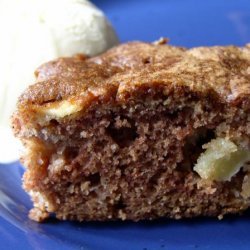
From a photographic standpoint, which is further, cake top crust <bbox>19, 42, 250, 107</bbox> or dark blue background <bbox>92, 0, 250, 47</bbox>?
dark blue background <bbox>92, 0, 250, 47</bbox>

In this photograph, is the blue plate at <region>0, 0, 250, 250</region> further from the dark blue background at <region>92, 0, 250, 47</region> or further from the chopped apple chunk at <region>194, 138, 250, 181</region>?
the dark blue background at <region>92, 0, 250, 47</region>

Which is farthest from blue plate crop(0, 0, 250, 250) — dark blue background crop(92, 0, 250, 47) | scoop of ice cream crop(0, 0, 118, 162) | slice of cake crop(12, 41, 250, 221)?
dark blue background crop(92, 0, 250, 47)

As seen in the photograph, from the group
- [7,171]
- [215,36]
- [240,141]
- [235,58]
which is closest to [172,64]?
[235,58]

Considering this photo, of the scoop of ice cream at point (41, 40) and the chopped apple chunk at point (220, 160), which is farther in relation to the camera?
the scoop of ice cream at point (41, 40)

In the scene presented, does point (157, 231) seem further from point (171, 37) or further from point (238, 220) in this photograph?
point (171, 37)

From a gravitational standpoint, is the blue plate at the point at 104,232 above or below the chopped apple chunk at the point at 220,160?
below

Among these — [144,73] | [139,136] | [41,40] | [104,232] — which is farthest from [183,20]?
[104,232]

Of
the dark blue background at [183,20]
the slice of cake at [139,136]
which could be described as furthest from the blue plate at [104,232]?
the dark blue background at [183,20]

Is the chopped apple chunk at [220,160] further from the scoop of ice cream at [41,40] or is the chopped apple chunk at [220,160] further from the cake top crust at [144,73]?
the scoop of ice cream at [41,40]
